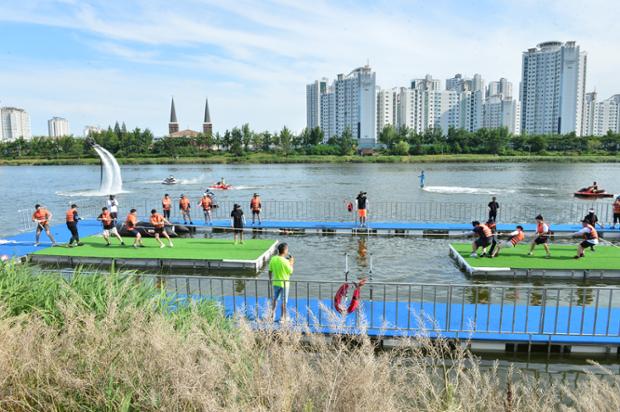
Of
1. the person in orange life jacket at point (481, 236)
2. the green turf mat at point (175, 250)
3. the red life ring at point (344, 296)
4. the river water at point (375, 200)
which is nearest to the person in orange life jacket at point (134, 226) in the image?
the green turf mat at point (175, 250)

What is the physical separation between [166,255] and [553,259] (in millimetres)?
14975

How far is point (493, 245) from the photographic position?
1836 cm

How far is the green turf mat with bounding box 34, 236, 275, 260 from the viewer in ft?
61.8

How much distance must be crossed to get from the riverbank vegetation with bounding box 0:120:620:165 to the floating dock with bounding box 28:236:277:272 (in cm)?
10205

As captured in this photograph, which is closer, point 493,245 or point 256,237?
point 493,245

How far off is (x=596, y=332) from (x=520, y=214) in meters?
26.0

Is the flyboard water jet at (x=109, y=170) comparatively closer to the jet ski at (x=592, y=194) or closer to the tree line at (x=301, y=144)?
the jet ski at (x=592, y=194)

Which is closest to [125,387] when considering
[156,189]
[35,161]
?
[156,189]

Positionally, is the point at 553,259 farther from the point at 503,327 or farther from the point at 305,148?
the point at 305,148

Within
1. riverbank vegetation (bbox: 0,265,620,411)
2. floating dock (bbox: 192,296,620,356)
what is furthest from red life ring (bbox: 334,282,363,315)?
riverbank vegetation (bbox: 0,265,620,411)

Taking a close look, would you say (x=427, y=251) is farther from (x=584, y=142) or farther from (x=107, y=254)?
(x=584, y=142)

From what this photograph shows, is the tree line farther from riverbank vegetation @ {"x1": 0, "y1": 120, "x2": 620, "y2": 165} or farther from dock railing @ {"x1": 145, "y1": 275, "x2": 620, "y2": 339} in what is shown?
dock railing @ {"x1": 145, "y1": 275, "x2": 620, "y2": 339}

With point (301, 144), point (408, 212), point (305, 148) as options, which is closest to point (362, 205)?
point (408, 212)

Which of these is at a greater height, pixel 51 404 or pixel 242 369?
pixel 242 369
